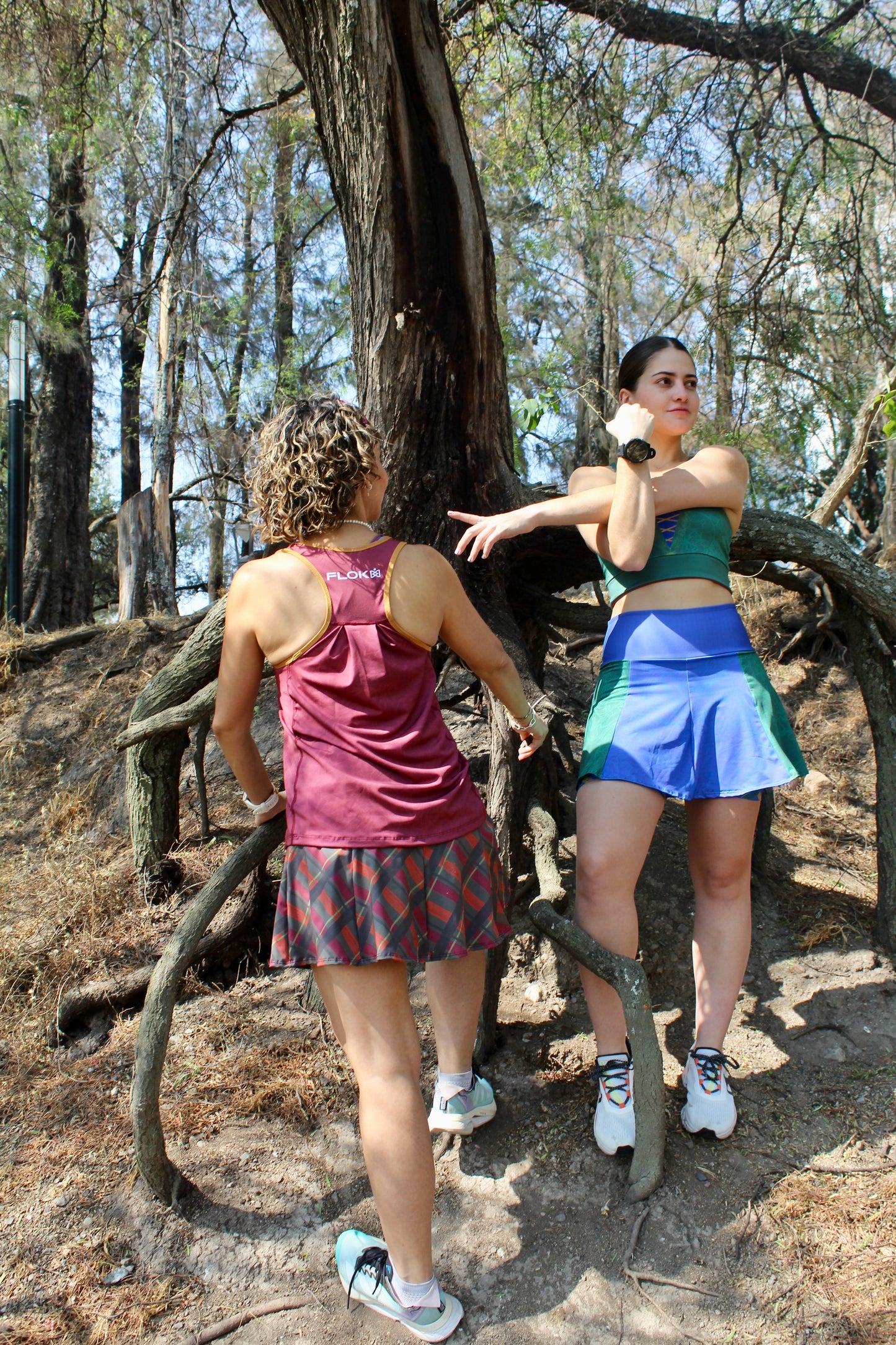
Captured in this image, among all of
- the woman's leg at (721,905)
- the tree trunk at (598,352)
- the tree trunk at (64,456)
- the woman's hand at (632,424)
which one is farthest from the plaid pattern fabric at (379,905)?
the tree trunk at (598,352)

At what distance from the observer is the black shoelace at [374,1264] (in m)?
1.85

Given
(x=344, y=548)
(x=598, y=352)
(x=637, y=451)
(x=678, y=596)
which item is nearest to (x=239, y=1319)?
(x=344, y=548)

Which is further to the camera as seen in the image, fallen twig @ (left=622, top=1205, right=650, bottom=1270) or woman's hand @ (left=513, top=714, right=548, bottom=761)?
woman's hand @ (left=513, top=714, right=548, bottom=761)

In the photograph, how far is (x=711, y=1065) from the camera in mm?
2320

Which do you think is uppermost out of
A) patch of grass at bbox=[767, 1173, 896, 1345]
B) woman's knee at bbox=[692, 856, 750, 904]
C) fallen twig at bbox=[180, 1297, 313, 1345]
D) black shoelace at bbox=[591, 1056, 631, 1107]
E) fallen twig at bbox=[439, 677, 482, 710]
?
fallen twig at bbox=[439, 677, 482, 710]

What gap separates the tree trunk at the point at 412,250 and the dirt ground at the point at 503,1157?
1464mm

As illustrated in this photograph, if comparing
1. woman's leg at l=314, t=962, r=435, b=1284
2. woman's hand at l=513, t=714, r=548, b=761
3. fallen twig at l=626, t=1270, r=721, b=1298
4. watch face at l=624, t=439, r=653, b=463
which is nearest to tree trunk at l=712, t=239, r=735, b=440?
watch face at l=624, t=439, r=653, b=463

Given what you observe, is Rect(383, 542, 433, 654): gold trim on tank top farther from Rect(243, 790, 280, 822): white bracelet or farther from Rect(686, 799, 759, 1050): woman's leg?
Rect(686, 799, 759, 1050): woman's leg

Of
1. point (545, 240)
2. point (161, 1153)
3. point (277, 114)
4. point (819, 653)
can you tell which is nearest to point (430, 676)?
point (161, 1153)

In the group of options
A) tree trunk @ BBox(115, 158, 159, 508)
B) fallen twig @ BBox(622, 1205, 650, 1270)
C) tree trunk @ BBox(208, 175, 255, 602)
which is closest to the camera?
fallen twig @ BBox(622, 1205, 650, 1270)

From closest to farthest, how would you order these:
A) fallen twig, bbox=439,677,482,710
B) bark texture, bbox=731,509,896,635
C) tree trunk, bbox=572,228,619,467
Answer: bark texture, bbox=731,509,896,635
fallen twig, bbox=439,677,482,710
tree trunk, bbox=572,228,619,467

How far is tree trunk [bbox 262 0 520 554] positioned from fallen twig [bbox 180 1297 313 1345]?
7.78 ft

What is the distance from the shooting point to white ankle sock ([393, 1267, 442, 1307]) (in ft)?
5.82

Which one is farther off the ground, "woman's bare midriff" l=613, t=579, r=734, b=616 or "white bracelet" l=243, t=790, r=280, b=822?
"woman's bare midriff" l=613, t=579, r=734, b=616
